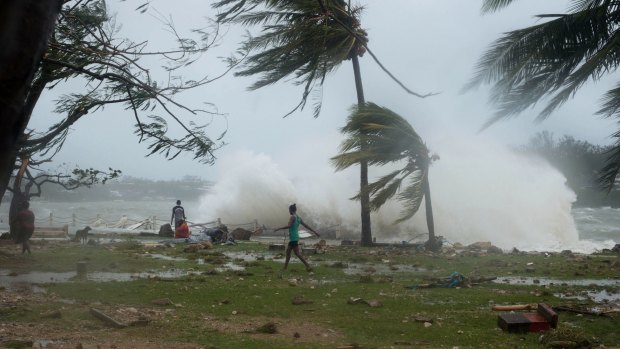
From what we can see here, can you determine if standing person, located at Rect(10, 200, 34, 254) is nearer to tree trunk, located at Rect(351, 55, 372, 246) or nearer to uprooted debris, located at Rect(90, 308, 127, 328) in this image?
uprooted debris, located at Rect(90, 308, 127, 328)

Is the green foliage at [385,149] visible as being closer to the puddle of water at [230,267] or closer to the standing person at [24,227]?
the puddle of water at [230,267]

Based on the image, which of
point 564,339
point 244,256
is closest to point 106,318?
point 564,339

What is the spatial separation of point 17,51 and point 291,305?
6993mm

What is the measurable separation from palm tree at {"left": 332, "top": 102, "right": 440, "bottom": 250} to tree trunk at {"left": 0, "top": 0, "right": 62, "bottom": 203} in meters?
15.6

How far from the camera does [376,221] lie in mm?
32562

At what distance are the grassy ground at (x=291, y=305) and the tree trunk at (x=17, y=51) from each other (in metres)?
4.52

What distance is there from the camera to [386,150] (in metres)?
17.8

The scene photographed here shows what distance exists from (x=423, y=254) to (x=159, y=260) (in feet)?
24.3

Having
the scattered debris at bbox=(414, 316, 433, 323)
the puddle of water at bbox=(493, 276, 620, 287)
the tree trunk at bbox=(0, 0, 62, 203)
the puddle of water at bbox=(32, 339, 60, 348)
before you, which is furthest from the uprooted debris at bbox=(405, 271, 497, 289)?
the tree trunk at bbox=(0, 0, 62, 203)

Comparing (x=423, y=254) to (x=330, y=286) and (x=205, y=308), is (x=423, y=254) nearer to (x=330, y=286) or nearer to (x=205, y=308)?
(x=330, y=286)

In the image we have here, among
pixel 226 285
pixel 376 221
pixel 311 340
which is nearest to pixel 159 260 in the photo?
pixel 226 285

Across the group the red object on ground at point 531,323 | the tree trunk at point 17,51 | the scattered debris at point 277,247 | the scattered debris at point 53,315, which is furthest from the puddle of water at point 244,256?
the tree trunk at point 17,51

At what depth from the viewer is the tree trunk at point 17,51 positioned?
1.92 metres

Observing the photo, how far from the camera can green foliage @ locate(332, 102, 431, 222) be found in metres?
17.5
